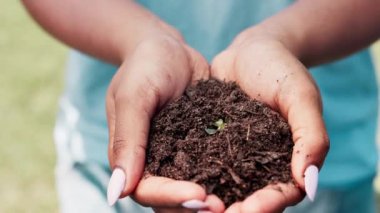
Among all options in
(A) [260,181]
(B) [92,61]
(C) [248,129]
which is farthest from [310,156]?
(B) [92,61]

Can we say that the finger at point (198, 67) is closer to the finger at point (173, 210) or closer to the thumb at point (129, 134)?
the thumb at point (129, 134)

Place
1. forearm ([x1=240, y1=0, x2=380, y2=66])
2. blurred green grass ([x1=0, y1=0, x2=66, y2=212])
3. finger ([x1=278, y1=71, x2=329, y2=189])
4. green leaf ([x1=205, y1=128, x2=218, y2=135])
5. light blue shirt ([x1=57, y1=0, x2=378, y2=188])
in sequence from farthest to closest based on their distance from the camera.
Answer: blurred green grass ([x1=0, y1=0, x2=66, y2=212])
light blue shirt ([x1=57, y1=0, x2=378, y2=188])
forearm ([x1=240, y1=0, x2=380, y2=66])
green leaf ([x1=205, y1=128, x2=218, y2=135])
finger ([x1=278, y1=71, x2=329, y2=189])

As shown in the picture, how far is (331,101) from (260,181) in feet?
3.31

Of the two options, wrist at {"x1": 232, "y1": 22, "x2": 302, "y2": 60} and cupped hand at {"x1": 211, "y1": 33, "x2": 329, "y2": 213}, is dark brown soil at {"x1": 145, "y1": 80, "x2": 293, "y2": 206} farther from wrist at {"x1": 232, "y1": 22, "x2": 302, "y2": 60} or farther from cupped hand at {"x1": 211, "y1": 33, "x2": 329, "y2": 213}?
wrist at {"x1": 232, "y1": 22, "x2": 302, "y2": 60}

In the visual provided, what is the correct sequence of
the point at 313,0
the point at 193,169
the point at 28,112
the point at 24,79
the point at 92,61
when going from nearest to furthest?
the point at 193,169 < the point at 313,0 < the point at 92,61 < the point at 28,112 < the point at 24,79

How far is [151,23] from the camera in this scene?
8.59 feet

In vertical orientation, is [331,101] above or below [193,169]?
above

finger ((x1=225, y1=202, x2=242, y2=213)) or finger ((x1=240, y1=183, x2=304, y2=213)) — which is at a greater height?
finger ((x1=240, y1=183, x2=304, y2=213))

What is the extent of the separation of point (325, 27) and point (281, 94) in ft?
2.02

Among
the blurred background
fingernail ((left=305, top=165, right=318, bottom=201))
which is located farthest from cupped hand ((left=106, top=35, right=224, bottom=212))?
the blurred background

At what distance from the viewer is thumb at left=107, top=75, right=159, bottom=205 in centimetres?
194

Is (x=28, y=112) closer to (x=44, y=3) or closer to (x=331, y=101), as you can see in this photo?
(x=44, y=3)

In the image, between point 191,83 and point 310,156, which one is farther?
point 191,83

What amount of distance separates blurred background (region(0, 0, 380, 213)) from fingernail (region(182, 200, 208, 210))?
8.80ft
